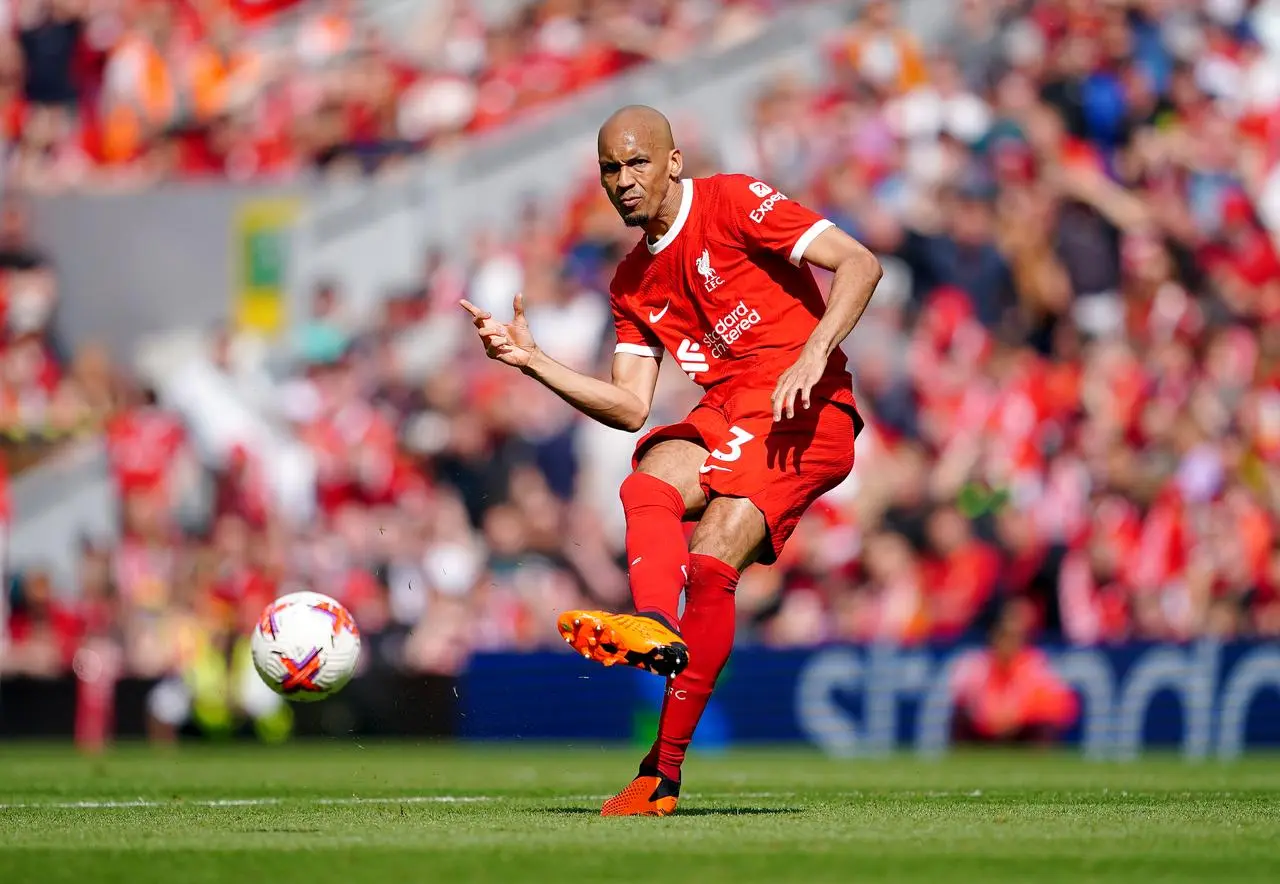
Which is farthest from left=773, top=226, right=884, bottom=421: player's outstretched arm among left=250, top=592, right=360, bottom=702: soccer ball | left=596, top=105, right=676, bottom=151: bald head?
left=250, top=592, right=360, bottom=702: soccer ball

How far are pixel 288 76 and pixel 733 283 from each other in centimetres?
1622

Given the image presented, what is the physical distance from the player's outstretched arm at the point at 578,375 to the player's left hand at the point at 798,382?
3.10 feet

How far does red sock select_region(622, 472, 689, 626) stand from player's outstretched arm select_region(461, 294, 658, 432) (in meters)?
0.47

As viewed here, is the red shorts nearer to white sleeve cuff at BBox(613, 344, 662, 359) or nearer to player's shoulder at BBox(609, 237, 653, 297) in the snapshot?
white sleeve cuff at BBox(613, 344, 662, 359)

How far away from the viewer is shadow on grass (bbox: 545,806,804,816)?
8.05 meters

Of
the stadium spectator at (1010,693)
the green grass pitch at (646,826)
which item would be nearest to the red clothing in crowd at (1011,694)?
the stadium spectator at (1010,693)

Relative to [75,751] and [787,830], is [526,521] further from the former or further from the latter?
[787,830]

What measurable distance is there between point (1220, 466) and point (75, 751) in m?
8.73

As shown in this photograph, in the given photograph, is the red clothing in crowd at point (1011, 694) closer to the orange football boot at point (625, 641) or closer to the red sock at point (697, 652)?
the red sock at point (697, 652)

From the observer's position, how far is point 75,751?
52.6 ft

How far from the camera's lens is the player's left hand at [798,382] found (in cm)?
761

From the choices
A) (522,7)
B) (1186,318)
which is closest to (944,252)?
(1186,318)

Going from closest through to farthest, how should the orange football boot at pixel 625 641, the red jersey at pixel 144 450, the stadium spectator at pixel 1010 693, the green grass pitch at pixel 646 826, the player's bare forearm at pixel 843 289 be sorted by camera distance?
1. the green grass pitch at pixel 646 826
2. the orange football boot at pixel 625 641
3. the player's bare forearm at pixel 843 289
4. the stadium spectator at pixel 1010 693
5. the red jersey at pixel 144 450

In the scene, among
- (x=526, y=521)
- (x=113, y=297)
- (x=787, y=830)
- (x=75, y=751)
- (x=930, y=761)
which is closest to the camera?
(x=787, y=830)
